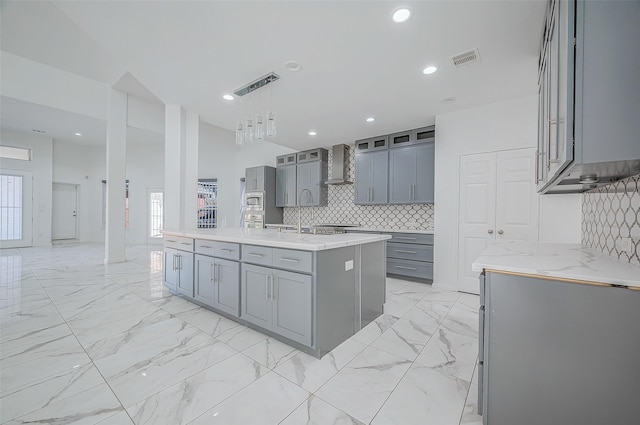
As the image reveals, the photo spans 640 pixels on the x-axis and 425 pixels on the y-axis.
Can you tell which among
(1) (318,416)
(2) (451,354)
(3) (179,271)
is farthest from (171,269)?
(2) (451,354)

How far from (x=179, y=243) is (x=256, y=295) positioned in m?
1.55

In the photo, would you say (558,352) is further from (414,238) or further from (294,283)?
(414,238)

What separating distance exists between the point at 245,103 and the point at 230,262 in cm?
232

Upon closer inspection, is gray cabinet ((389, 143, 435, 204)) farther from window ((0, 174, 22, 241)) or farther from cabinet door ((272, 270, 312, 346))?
window ((0, 174, 22, 241))

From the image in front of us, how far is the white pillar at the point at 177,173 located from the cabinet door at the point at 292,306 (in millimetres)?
2428

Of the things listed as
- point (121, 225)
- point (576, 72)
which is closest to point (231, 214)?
point (121, 225)

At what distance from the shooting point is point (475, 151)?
3.58 metres

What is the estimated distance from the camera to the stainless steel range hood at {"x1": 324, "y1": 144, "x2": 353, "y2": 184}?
17.9ft

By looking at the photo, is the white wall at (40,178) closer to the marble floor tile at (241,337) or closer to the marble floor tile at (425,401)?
the marble floor tile at (241,337)

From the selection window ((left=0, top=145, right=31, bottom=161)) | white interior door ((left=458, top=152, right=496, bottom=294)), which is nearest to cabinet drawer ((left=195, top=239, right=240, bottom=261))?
white interior door ((left=458, top=152, right=496, bottom=294))

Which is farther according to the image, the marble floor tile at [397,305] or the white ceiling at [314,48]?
the marble floor tile at [397,305]

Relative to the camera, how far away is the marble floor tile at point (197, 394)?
1.36 metres

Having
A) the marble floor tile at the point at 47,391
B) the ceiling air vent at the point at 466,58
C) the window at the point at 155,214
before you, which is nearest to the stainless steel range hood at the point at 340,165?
the ceiling air vent at the point at 466,58

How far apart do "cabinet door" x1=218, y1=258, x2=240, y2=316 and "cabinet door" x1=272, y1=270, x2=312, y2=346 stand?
1.70ft
